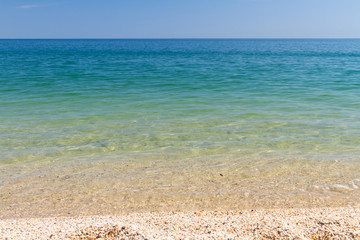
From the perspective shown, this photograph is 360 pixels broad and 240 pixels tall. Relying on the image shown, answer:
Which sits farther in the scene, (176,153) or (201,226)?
(176,153)

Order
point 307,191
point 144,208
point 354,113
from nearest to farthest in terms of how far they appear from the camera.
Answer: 1. point 144,208
2. point 307,191
3. point 354,113

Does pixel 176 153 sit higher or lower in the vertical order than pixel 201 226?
lower

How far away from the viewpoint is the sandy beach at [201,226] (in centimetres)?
356

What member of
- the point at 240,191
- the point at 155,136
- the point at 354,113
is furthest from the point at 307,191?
the point at 354,113

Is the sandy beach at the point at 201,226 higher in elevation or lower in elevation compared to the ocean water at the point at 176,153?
higher

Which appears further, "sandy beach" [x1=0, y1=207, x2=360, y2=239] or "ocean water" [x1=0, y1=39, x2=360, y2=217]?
"ocean water" [x1=0, y1=39, x2=360, y2=217]

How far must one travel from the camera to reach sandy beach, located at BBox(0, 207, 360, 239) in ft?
11.7

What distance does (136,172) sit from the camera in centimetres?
637

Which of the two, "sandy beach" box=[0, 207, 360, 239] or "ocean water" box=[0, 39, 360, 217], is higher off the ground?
"sandy beach" box=[0, 207, 360, 239]

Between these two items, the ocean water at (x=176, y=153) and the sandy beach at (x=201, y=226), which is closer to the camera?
the sandy beach at (x=201, y=226)

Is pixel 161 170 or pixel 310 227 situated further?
pixel 161 170

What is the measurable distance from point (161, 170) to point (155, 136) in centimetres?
237

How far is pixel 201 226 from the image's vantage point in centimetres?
385

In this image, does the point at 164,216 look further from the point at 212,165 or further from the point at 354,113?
the point at 354,113
